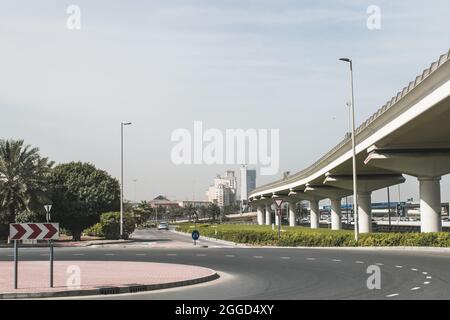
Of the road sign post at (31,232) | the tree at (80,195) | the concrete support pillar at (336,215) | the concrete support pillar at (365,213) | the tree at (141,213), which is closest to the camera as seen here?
the road sign post at (31,232)

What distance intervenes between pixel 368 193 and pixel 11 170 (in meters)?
37.3

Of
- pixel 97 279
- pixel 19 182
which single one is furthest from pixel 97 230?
pixel 97 279

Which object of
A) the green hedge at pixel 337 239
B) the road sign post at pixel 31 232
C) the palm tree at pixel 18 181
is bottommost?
the green hedge at pixel 337 239

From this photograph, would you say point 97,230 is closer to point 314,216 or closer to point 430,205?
point 430,205

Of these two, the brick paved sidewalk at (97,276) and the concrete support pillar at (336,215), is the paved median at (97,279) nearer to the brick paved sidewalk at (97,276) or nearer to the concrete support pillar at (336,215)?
the brick paved sidewalk at (97,276)

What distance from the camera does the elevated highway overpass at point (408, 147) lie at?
3106cm

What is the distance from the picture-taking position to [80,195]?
57.8 m

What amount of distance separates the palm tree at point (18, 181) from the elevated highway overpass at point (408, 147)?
26.8 m

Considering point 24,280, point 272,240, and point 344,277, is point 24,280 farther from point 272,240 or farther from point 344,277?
point 272,240

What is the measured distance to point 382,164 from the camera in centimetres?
4559

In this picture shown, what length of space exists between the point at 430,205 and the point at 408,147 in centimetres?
446

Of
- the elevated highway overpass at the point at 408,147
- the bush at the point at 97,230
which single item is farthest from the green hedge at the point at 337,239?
the bush at the point at 97,230

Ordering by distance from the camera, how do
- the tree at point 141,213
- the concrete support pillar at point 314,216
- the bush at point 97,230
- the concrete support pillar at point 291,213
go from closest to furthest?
the bush at point 97,230 < the tree at point 141,213 < the concrete support pillar at point 314,216 < the concrete support pillar at point 291,213
